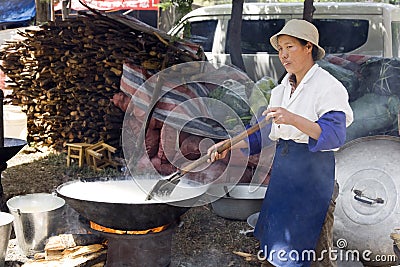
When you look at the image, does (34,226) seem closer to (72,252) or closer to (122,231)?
(72,252)

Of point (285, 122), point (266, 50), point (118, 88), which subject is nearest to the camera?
point (285, 122)

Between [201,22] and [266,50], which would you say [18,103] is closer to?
[201,22]

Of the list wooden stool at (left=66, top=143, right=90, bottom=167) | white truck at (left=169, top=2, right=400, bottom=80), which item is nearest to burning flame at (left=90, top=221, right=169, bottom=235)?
wooden stool at (left=66, top=143, right=90, bottom=167)

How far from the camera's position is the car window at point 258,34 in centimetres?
718

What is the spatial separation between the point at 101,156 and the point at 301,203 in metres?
4.10

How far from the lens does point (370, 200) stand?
3775 millimetres

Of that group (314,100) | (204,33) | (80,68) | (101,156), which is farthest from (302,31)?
(204,33)

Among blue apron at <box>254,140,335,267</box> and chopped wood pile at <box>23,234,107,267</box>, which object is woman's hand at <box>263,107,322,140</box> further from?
chopped wood pile at <box>23,234,107,267</box>

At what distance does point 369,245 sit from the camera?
3.75 m

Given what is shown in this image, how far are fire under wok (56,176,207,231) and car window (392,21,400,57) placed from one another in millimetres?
4515

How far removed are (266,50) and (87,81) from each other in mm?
2794

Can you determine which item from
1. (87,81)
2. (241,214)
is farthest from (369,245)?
(87,81)

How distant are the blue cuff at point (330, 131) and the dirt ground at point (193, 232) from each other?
187 cm

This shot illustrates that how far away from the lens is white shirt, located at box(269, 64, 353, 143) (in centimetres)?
242
